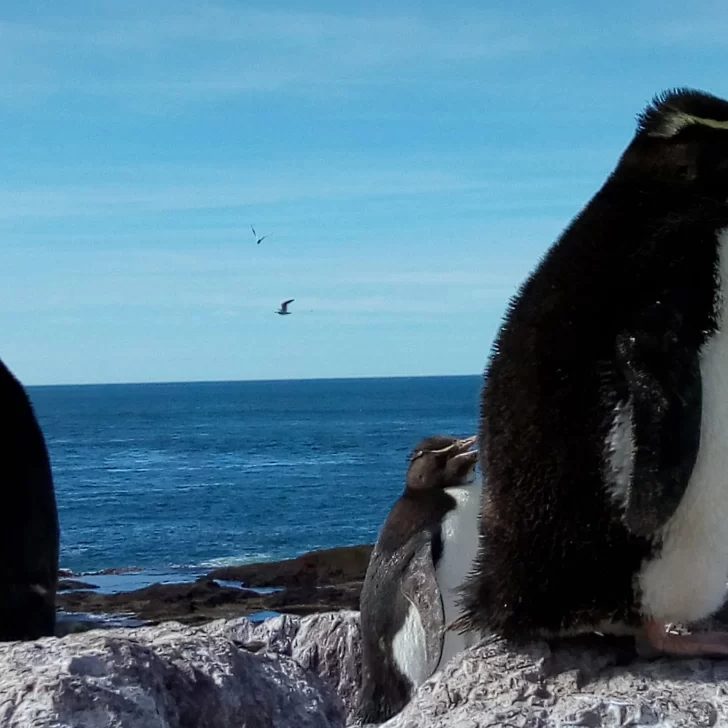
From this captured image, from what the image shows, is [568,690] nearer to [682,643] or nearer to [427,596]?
[682,643]

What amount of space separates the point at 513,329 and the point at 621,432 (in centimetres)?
47

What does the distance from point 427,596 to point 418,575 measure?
0.45ft

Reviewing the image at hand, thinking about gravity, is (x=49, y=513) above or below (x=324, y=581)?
above

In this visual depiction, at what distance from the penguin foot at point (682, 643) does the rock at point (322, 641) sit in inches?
123

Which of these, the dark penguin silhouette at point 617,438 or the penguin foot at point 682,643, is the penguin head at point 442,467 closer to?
the dark penguin silhouette at point 617,438

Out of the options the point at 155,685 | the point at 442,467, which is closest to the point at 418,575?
the point at 442,467

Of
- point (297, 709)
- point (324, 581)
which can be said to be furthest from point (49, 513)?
point (324, 581)

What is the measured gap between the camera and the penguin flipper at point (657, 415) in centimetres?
328

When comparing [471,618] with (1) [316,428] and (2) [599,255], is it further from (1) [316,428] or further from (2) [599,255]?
(1) [316,428]

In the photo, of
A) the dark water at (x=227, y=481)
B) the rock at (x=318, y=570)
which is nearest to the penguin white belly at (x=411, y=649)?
the dark water at (x=227, y=481)

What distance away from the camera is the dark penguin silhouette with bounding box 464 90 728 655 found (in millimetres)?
3322

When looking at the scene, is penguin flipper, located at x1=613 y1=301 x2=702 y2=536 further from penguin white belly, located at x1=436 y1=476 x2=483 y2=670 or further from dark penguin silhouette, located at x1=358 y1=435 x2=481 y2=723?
penguin white belly, located at x1=436 y1=476 x2=483 y2=670

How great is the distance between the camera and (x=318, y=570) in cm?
2717

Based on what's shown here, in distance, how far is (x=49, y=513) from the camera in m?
6.02
